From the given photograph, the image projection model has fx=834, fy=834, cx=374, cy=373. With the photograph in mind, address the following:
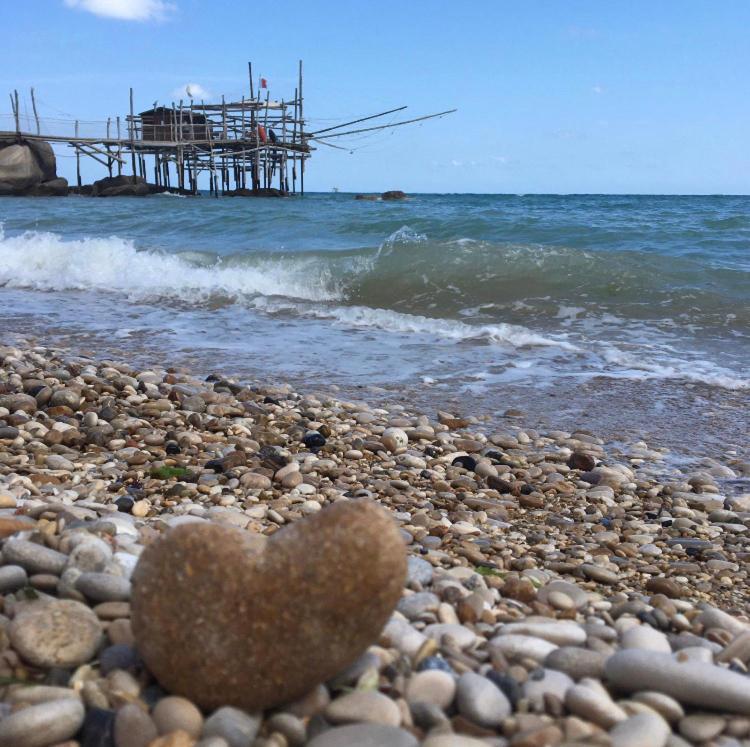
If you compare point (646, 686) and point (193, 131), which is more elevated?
point (193, 131)

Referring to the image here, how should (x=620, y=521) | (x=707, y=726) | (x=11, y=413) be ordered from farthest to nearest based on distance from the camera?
(x=11, y=413), (x=620, y=521), (x=707, y=726)

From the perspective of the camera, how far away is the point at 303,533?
1.61 metres

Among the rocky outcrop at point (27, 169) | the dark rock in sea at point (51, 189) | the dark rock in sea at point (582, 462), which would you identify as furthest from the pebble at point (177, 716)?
the dark rock in sea at point (51, 189)

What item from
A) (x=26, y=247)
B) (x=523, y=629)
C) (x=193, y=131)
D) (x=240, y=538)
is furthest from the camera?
(x=193, y=131)

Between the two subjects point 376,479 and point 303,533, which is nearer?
point 303,533

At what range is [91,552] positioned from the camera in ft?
6.68

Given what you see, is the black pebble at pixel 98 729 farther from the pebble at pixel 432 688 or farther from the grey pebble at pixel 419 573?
the grey pebble at pixel 419 573

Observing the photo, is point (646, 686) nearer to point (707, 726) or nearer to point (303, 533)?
point (707, 726)

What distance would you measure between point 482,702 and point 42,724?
30.8 inches

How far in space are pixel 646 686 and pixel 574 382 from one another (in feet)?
14.2

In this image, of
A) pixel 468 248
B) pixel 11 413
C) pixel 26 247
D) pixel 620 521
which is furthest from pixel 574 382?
pixel 26 247

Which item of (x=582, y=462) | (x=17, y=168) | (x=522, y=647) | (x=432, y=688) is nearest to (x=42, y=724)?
(x=432, y=688)


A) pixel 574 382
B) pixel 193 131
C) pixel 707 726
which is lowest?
pixel 574 382

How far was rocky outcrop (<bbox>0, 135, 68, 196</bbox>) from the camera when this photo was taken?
123 ft
